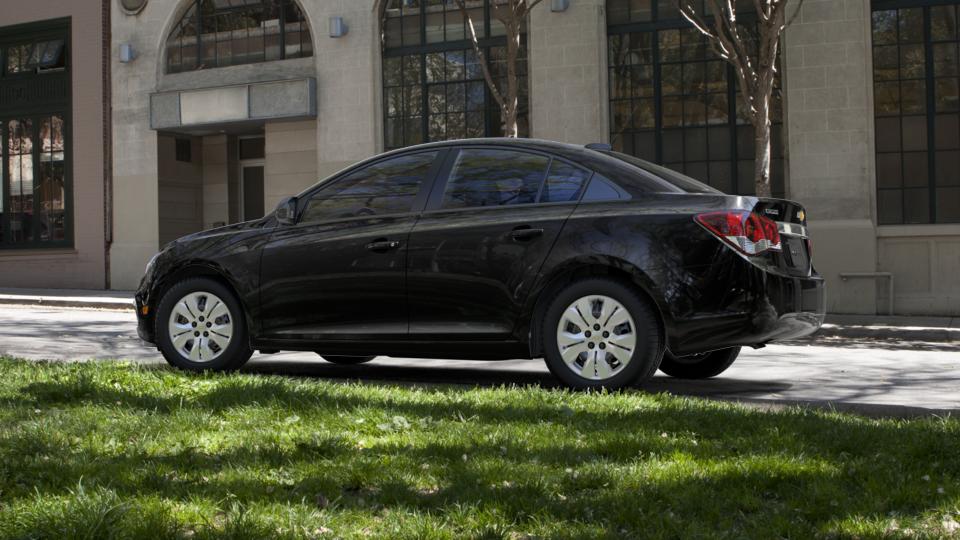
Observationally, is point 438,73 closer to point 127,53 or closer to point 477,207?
point 127,53

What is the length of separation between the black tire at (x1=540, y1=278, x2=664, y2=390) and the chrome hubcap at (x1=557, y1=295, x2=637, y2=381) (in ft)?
Answer: 0.07

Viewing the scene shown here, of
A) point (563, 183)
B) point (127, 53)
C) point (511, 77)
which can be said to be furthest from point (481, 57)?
point (563, 183)

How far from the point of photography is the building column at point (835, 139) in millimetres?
17906

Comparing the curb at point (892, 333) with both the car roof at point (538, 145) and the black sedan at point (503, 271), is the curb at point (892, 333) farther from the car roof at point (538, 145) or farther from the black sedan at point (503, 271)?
the car roof at point (538, 145)

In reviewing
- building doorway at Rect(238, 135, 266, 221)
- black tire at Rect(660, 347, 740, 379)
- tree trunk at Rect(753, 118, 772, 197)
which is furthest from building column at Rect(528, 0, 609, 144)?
black tire at Rect(660, 347, 740, 379)

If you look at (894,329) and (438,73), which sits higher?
(438,73)

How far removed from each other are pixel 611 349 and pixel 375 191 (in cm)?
208

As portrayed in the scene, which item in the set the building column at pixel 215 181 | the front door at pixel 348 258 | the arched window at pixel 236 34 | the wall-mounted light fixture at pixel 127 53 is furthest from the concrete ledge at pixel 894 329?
the wall-mounted light fixture at pixel 127 53

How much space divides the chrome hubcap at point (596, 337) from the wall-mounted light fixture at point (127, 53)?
20.0 m

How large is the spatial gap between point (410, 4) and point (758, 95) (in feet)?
27.4

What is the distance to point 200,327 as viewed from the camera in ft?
26.4

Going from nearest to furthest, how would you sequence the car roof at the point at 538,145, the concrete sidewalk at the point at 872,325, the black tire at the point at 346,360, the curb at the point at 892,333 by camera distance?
1. the car roof at the point at 538,145
2. the black tire at the point at 346,360
3. the curb at the point at 892,333
4. the concrete sidewalk at the point at 872,325

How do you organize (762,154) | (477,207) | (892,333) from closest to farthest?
(477,207)
(892,333)
(762,154)

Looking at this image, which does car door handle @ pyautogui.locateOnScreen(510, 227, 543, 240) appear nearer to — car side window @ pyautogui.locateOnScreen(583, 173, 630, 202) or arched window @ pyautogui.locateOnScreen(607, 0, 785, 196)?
car side window @ pyautogui.locateOnScreen(583, 173, 630, 202)
